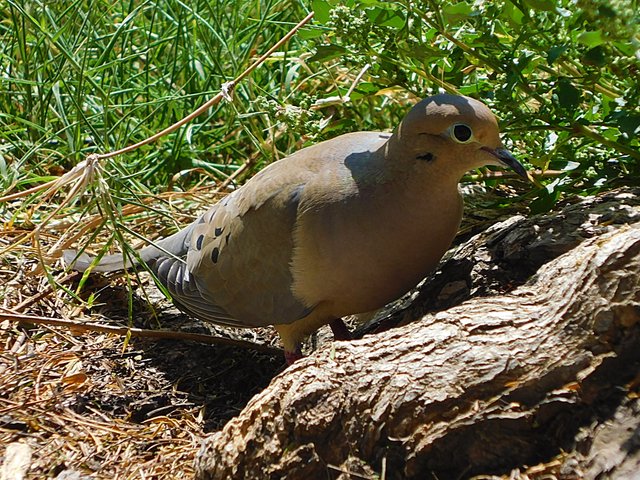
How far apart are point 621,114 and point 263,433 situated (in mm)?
1386

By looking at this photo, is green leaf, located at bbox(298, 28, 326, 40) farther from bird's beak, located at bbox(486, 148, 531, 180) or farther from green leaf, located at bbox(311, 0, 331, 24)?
bird's beak, located at bbox(486, 148, 531, 180)

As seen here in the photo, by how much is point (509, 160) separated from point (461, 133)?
0.16 m

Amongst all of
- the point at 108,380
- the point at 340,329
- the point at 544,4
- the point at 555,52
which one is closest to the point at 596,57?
the point at 555,52

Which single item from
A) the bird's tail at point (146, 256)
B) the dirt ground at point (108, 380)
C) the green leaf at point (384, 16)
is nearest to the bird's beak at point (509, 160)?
the green leaf at point (384, 16)

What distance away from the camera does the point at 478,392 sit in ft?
6.60

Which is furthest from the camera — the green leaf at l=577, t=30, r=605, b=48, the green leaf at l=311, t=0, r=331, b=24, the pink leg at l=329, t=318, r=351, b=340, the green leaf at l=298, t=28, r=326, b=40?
the pink leg at l=329, t=318, r=351, b=340

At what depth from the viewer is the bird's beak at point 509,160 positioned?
8.55ft

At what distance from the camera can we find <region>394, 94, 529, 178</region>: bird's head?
2.61 m

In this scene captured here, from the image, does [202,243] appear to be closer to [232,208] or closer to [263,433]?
[232,208]

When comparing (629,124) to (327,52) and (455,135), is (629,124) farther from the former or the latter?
(327,52)

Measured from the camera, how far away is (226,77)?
165 inches

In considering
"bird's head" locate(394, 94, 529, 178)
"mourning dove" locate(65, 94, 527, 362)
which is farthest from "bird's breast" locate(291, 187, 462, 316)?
"bird's head" locate(394, 94, 529, 178)

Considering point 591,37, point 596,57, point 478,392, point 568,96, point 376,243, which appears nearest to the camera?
point 478,392

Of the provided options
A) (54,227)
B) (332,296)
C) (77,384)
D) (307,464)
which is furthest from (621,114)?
(54,227)
